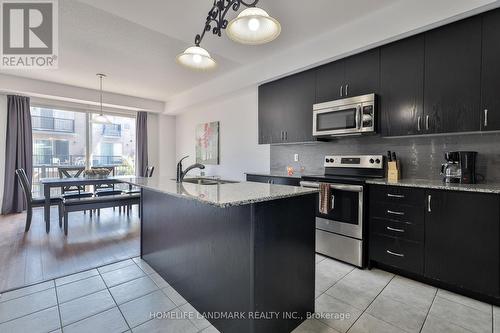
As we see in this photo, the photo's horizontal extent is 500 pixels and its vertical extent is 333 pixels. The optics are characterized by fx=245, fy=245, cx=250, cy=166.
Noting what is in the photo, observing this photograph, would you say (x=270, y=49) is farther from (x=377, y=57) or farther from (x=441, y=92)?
(x=441, y=92)

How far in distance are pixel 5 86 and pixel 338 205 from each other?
5865 millimetres

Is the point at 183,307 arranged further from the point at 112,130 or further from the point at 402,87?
the point at 112,130

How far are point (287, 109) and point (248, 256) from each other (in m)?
2.61

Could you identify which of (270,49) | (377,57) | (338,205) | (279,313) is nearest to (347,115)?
(377,57)

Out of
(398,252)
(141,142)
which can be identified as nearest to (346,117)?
(398,252)

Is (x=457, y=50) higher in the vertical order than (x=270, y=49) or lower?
lower

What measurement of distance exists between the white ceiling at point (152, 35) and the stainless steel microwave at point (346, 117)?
0.87m

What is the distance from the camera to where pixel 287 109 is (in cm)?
360

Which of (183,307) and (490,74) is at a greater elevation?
(490,74)

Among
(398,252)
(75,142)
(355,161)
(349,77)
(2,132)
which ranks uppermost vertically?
(349,77)

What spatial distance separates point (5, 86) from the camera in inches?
171

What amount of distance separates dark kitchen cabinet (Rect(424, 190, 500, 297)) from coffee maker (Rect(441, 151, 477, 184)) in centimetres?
35

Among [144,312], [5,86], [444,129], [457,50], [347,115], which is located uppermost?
[5,86]

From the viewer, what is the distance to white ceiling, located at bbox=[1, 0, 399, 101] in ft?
7.80
